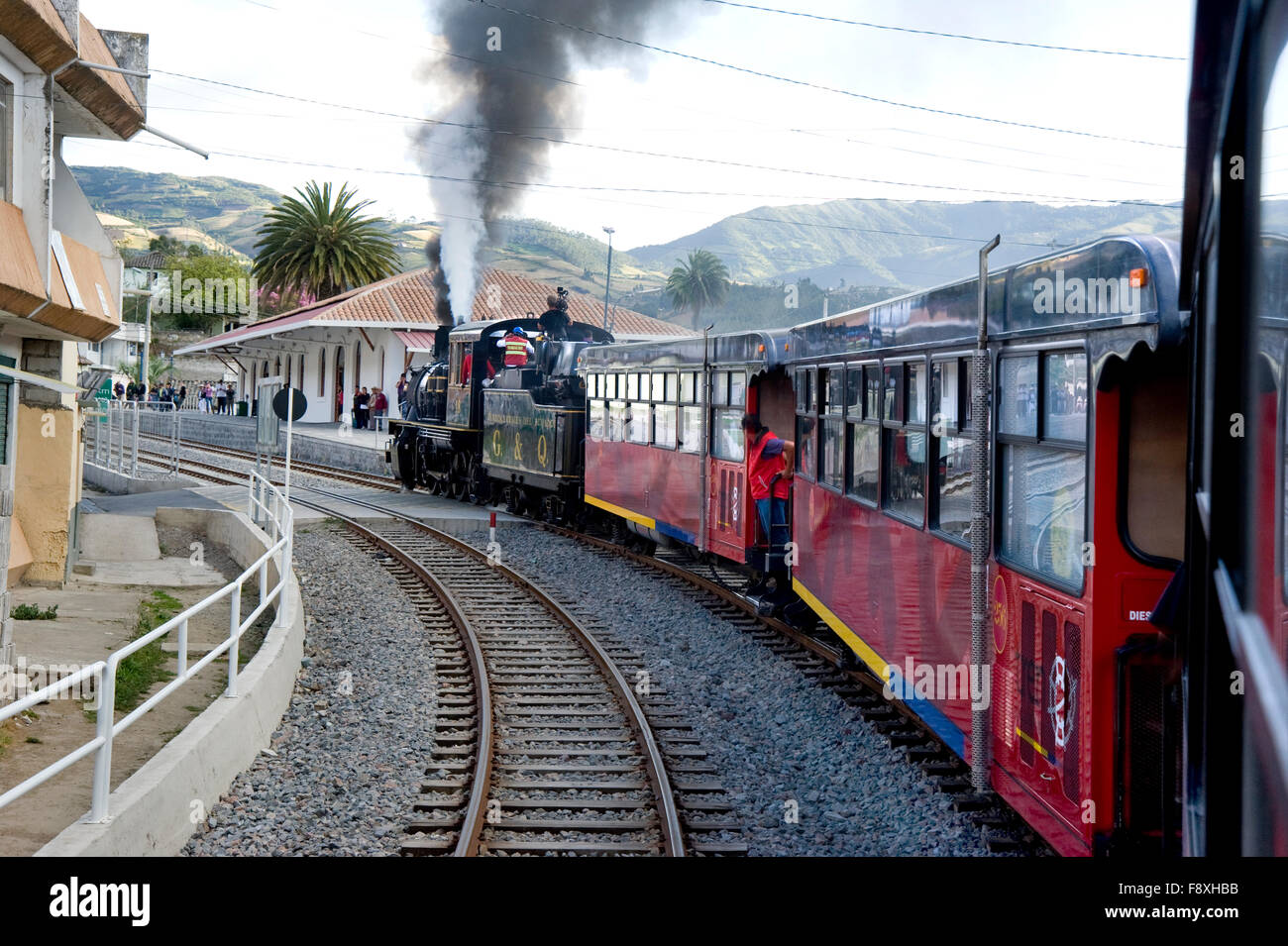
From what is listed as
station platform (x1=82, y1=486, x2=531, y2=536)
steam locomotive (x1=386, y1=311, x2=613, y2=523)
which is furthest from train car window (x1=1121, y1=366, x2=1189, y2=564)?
station platform (x1=82, y1=486, x2=531, y2=536)

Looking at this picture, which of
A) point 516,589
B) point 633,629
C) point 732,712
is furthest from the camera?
point 516,589

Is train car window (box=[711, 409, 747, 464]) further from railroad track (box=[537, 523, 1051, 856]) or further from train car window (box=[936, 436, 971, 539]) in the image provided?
train car window (box=[936, 436, 971, 539])

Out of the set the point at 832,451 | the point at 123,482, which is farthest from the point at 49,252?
the point at 123,482

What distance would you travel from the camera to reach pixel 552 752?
28.1 feet

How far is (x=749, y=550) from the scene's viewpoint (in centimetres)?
1325

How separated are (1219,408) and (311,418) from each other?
57.2 metres

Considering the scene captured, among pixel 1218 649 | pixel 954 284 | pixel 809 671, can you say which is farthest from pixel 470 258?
pixel 1218 649

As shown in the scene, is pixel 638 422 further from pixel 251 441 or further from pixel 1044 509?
pixel 251 441

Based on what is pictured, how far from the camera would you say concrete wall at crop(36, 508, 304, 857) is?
18.4 ft

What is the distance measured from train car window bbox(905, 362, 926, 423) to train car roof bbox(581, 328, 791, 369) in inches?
173

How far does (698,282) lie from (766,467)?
108230mm

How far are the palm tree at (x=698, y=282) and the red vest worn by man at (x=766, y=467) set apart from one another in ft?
345

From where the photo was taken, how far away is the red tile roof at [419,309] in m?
42.8
